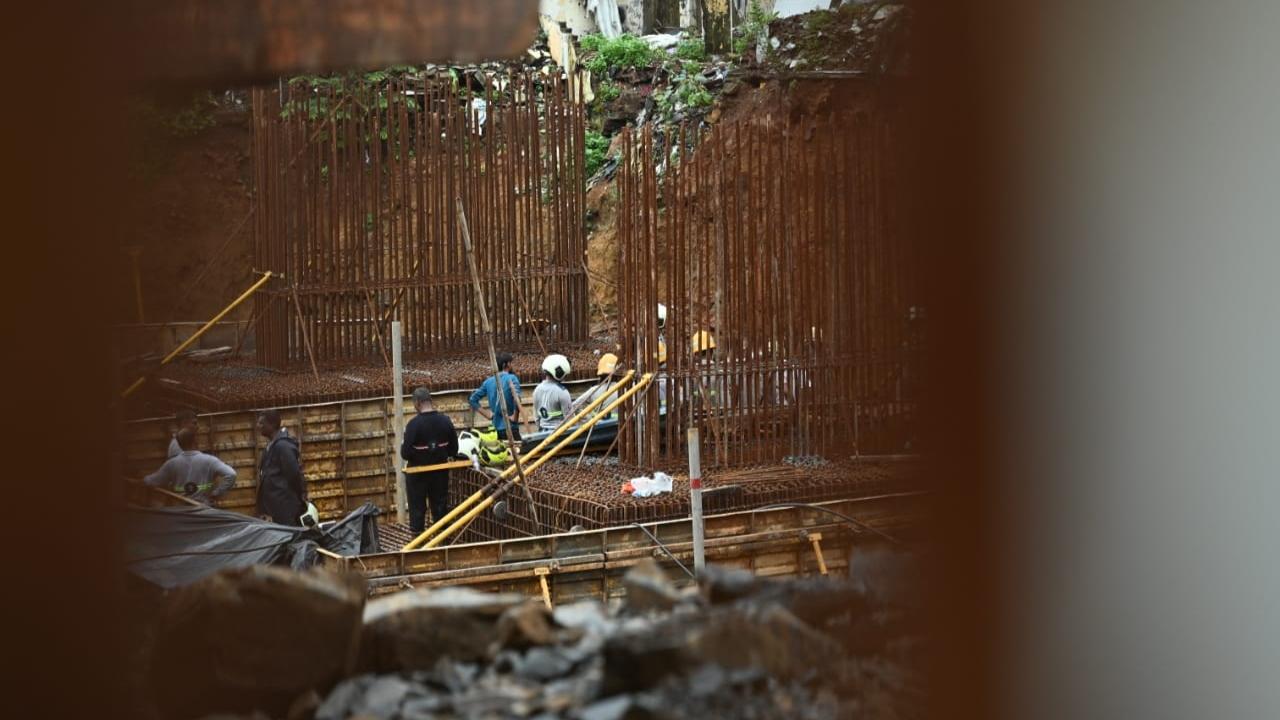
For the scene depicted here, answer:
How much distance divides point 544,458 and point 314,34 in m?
6.29

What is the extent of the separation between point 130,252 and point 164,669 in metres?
1.00

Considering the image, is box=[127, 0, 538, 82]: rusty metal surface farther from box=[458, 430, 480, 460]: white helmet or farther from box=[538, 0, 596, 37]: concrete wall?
box=[538, 0, 596, 37]: concrete wall

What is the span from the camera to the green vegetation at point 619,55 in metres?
25.3

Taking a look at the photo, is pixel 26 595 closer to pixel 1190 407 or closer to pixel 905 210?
pixel 905 210

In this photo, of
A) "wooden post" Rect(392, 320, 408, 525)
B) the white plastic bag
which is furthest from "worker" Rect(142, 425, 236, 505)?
the white plastic bag

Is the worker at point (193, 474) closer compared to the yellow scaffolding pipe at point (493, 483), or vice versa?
the worker at point (193, 474)

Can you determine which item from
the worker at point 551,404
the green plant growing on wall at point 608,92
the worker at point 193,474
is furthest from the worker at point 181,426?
the green plant growing on wall at point 608,92

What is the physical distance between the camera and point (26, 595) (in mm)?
2703

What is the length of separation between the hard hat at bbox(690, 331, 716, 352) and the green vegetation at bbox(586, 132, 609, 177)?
14.0 meters

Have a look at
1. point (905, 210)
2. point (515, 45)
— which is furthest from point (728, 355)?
point (905, 210)

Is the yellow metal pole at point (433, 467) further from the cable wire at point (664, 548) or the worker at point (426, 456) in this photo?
the cable wire at point (664, 548)

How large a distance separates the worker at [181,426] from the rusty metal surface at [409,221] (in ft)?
13.8

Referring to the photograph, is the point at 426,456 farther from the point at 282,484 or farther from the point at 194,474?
the point at 194,474

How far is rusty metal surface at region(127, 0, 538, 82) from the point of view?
332cm
